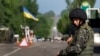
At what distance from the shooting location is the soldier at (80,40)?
19.4 feet

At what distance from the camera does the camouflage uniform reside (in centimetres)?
591

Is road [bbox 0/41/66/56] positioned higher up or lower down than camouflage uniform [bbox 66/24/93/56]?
lower down

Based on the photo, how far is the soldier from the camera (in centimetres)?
592

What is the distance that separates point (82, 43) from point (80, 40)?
0.16 ft

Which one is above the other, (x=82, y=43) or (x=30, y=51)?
(x=82, y=43)

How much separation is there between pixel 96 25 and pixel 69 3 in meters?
97.7

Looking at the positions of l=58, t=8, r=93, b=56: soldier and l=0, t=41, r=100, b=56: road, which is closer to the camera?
l=58, t=8, r=93, b=56: soldier

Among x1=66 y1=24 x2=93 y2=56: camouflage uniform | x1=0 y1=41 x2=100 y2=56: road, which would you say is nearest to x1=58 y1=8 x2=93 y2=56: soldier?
x1=66 y1=24 x2=93 y2=56: camouflage uniform

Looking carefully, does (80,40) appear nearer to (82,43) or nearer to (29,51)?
(82,43)

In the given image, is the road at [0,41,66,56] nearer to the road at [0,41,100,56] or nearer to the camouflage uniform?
the road at [0,41,100,56]

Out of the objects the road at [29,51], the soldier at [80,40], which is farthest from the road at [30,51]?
the soldier at [80,40]

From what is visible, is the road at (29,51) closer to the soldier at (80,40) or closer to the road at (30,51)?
the road at (30,51)

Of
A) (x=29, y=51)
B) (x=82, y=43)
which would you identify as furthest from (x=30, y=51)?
(x=82, y=43)

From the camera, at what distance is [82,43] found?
5.93m
